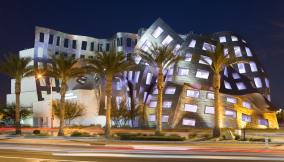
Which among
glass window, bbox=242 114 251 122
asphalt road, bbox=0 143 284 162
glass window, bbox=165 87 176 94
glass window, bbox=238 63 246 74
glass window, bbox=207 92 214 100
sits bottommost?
asphalt road, bbox=0 143 284 162

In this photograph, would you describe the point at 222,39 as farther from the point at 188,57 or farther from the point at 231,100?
the point at 231,100

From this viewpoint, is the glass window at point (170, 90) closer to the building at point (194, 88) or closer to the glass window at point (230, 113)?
the building at point (194, 88)

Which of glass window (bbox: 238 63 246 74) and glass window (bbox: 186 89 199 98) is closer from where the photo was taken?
glass window (bbox: 186 89 199 98)

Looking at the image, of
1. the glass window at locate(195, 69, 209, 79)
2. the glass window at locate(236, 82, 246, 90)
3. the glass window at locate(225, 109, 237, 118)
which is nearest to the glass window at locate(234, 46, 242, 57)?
the glass window at locate(236, 82, 246, 90)

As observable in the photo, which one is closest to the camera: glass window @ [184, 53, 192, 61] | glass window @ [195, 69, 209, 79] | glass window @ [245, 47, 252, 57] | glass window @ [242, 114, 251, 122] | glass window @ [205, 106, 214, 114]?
glass window @ [242, 114, 251, 122]

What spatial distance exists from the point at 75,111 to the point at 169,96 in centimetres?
2349

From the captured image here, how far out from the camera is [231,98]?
2539 inches

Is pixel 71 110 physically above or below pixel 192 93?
below

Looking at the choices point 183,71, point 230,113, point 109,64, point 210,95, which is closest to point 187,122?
point 210,95

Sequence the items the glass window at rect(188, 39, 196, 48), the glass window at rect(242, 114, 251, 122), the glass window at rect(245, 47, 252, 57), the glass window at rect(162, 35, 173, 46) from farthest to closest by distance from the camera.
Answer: the glass window at rect(162, 35, 173, 46) → the glass window at rect(245, 47, 252, 57) → the glass window at rect(188, 39, 196, 48) → the glass window at rect(242, 114, 251, 122)

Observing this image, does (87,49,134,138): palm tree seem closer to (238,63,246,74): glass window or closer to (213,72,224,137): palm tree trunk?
(213,72,224,137): palm tree trunk

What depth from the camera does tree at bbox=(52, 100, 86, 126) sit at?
269 feet

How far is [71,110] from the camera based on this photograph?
82.5m

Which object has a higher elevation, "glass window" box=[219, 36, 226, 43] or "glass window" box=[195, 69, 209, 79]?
"glass window" box=[219, 36, 226, 43]
